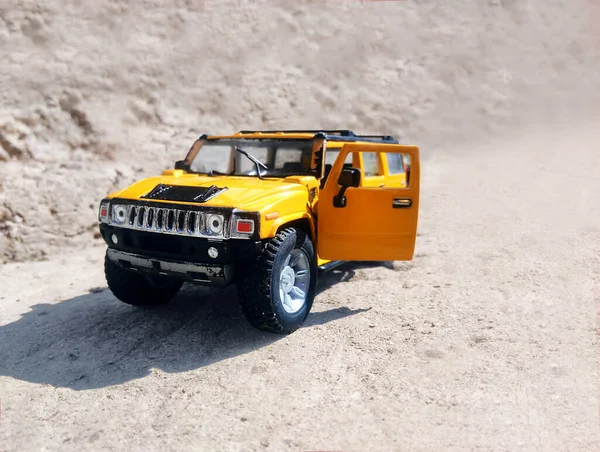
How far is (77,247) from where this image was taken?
27.5 feet

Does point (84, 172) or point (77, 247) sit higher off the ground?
point (84, 172)

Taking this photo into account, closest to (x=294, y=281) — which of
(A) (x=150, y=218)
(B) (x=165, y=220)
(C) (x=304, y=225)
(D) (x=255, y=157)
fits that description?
(C) (x=304, y=225)

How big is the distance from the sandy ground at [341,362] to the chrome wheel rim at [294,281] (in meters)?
0.29

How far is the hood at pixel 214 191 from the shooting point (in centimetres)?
439

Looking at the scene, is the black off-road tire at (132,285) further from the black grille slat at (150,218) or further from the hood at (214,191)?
the hood at (214,191)

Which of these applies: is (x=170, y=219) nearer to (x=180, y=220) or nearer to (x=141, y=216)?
(x=180, y=220)

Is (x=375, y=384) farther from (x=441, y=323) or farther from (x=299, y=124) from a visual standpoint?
(x=299, y=124)

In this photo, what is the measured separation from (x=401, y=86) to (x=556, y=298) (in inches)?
470

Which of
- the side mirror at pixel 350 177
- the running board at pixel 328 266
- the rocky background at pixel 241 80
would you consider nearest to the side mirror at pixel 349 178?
the side mirror at pixel 350 177

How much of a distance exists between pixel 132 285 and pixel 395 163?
13.3 ft

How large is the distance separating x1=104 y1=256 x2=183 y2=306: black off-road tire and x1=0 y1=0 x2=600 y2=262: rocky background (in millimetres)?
3534

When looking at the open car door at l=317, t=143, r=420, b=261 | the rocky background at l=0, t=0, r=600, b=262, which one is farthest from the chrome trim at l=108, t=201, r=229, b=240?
the rocky background at l=0, t=0, r=600, b=262

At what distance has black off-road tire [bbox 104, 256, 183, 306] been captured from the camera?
5148mm

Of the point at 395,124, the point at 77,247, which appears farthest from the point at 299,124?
the point at 77,247
